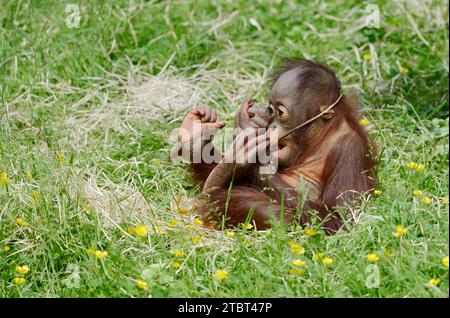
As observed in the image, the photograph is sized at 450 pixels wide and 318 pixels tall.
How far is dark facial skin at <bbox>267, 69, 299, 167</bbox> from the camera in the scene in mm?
4855

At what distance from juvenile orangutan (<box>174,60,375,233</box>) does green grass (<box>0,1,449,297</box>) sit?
0.17 metres

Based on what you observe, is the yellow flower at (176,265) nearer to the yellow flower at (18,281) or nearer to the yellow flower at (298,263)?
the yellow flower at (298,263)

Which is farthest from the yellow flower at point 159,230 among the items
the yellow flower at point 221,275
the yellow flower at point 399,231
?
the yellow flower at point 399,231

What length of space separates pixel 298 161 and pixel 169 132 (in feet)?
4.28

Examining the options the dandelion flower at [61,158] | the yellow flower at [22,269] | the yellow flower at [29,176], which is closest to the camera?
the yellow flower at [22,269]

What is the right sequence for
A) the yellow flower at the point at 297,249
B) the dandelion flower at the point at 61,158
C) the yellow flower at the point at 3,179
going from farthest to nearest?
the dandelion flower at the point at 61,158, the yellow flower at the point at 3,179, the yellow flower at the point at 297,249

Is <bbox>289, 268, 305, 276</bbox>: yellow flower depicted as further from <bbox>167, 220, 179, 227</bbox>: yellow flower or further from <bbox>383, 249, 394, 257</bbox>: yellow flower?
<bbox>167, 220, 179, 227</bbox>: yellow flower

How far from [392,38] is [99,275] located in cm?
380

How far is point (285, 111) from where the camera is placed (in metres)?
4.87

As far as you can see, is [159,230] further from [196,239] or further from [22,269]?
[22,269]

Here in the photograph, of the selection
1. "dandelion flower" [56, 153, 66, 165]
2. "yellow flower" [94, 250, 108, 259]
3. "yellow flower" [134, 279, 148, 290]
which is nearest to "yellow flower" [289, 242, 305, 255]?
"yellow flower" [134, 279, 148, 290]

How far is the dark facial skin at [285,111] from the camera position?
4.86 m

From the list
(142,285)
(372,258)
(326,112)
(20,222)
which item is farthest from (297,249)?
(20,222)
